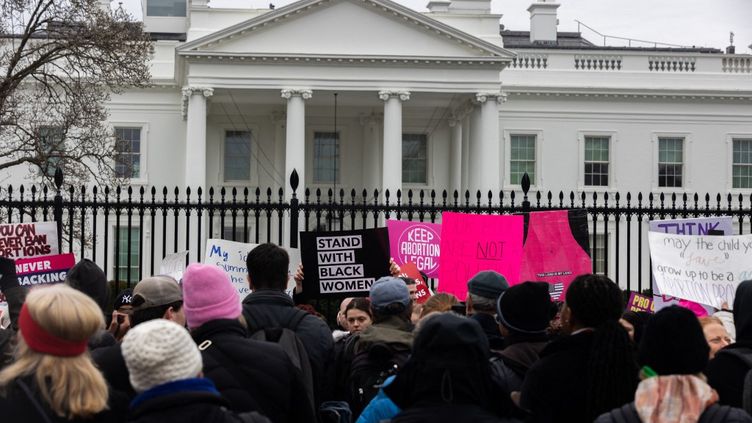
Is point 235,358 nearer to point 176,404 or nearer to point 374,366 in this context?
point 176,404

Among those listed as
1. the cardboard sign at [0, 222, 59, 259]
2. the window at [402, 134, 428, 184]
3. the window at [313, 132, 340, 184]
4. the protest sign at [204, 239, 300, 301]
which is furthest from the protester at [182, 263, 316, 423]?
the window at [402, 134, 428, 184]

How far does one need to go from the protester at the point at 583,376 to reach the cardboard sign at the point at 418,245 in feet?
19.5

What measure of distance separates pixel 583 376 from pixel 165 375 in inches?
78.7

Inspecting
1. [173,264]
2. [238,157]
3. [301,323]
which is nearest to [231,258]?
[173,264]

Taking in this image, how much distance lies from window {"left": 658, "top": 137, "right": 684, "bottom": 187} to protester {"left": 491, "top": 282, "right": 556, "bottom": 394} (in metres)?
40.0

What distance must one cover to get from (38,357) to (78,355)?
0.15 metres

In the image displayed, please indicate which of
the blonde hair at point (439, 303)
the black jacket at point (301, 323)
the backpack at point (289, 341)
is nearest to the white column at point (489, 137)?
the blonde hair at point (439, 303)

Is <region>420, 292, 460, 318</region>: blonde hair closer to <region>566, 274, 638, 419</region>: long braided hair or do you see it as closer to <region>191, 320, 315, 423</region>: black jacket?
<region>566, 274, 638, 419</region>: long braided hair

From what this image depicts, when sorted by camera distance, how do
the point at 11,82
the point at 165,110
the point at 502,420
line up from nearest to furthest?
the point at 502,420 < the point at 11,82 < the point at 165,110

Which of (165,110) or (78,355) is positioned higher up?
(165,110)

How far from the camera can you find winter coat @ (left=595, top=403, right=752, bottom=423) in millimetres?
4398

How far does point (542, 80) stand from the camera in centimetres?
4466

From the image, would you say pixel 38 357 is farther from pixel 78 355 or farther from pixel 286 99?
pixel 286 99

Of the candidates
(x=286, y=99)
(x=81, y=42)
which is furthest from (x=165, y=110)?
(x=81, y=42)
